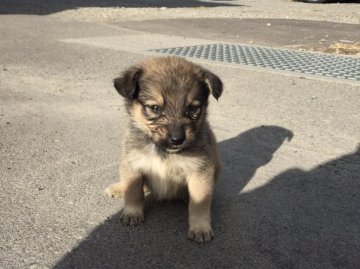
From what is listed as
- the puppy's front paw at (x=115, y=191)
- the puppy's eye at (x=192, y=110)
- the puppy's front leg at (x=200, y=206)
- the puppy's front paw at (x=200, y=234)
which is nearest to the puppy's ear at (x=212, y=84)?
the puppy's eye at (x=192, y=110)

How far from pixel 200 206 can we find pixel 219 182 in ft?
2.80

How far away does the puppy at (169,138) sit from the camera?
2949 millimetres

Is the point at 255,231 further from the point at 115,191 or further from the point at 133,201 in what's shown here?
the point at 115,191

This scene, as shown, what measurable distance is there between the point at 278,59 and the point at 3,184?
608 centimetres

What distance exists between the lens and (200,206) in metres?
3.10

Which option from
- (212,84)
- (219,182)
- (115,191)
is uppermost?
(212,84)

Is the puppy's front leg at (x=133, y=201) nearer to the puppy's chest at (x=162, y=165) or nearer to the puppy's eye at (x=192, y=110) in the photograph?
the puppy's chest at (x=162, y=165)

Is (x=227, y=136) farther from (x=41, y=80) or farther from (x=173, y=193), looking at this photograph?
(x=41, y=80)

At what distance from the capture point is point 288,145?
4.77m

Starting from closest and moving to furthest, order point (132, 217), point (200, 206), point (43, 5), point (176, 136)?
point (176, 136) < point (200, 206) < point (132, 217) < point (43, 5)

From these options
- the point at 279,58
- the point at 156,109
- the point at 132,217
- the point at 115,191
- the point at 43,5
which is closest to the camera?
the point at 156,109

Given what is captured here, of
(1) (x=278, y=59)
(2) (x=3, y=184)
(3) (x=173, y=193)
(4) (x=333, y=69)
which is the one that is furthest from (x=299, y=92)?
(2) (x=3, y=184)

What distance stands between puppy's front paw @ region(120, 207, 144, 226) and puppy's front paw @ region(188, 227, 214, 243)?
38cm

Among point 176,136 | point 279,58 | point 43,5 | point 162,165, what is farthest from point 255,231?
point 43,5
